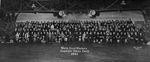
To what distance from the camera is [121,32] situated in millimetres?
13086

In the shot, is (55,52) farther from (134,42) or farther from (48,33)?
(134,42)

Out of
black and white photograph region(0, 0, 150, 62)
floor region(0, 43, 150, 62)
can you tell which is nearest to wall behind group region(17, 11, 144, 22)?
black and white photograph region(0, 0, 150, 62)

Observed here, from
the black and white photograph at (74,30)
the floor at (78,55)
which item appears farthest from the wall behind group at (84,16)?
the floor at (78,55)

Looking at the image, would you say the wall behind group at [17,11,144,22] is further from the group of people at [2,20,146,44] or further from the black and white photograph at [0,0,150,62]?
the group of people at [2,20,146,44]

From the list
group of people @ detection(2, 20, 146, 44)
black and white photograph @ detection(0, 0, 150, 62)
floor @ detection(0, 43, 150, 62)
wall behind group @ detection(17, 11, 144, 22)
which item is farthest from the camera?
wall behind group @ detection(17, 11, 144, 22)

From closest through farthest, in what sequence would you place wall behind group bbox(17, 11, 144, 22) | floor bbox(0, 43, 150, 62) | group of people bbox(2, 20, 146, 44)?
floor bbox(0, 43, 150, 62) < group of people bbox(2, 20, 146, 44) < wall behind group bbox(17, 11, 144, 22)

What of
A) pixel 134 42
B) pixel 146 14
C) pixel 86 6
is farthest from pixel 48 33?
pixel 146 14

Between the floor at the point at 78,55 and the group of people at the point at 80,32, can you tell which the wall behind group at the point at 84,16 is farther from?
the floor at the point at 78,55

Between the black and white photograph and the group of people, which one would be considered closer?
the black and white photograph

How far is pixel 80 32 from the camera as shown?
13.4 meters

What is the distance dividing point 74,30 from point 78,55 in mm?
2270

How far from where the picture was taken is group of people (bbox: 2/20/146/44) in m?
13.0

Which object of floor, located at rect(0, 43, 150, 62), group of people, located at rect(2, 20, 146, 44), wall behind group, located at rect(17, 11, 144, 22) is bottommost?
floor, located at rect(0, 43, 150, 62)

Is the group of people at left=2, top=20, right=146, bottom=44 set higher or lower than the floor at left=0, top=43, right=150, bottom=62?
higher
